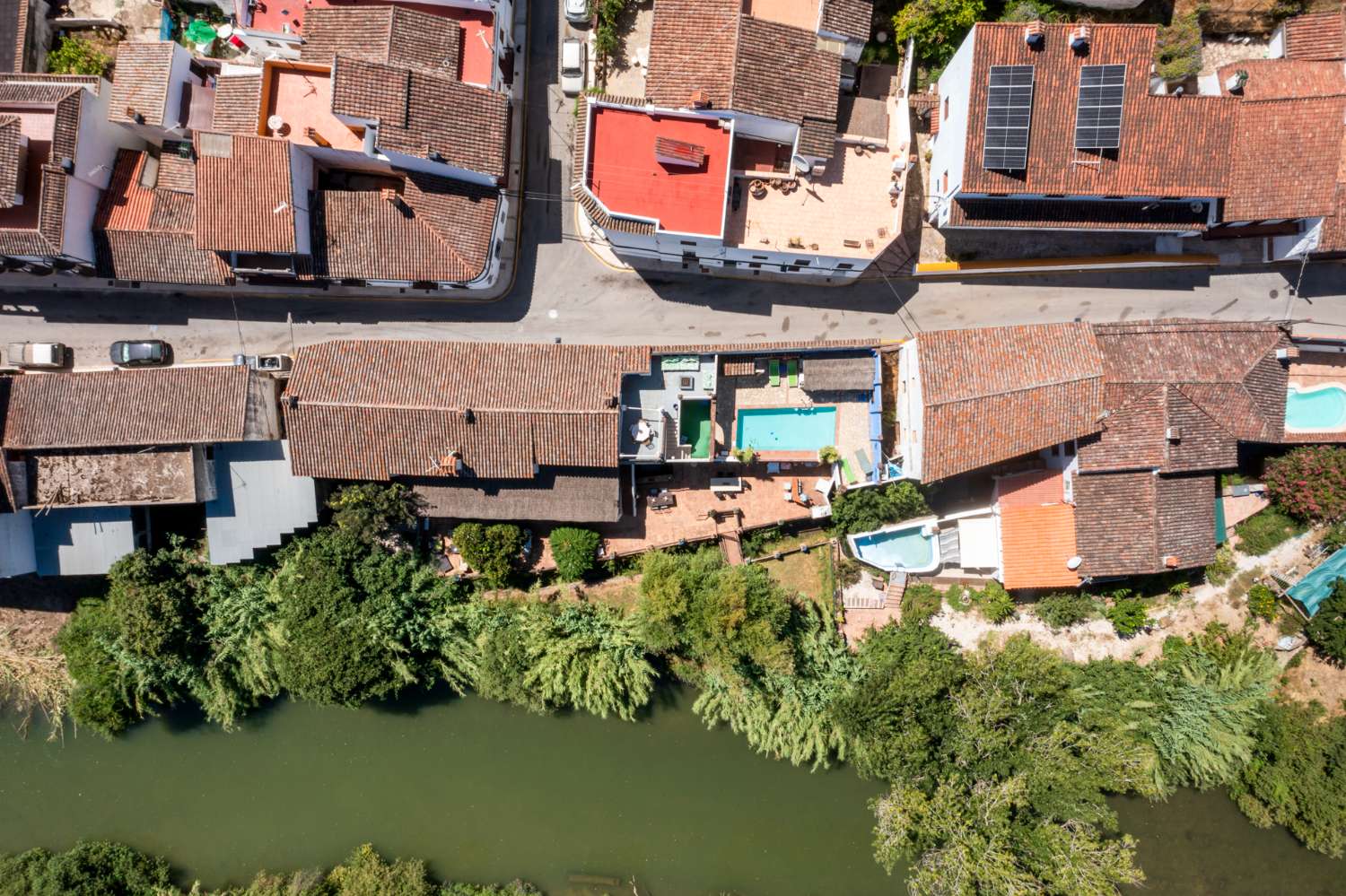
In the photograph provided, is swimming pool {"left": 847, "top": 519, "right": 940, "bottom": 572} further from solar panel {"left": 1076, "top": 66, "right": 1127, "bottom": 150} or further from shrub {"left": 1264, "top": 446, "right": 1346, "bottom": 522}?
solar panel {"left": 1076, "top": 66, "right": 1127, "bottom": 150}

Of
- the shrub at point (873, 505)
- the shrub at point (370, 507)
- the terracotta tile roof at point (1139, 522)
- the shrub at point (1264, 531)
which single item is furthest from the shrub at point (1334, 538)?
the shrub at point (370, 507)

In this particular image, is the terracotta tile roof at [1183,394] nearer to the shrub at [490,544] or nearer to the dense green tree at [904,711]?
the dense green tree at [904,711]

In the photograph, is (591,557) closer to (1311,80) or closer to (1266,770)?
(1266,770)

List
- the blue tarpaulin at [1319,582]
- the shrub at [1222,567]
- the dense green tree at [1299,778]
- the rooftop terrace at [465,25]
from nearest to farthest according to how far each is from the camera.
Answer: the rooftop terrace at [465,25], the dense green tree at [1299,778], the blue tarpaulin at [1319,582], the shrub at [1222,567]

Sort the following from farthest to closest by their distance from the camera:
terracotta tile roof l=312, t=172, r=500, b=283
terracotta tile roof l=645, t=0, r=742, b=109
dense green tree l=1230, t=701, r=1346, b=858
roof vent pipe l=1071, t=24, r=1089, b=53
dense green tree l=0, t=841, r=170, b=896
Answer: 1. dense green tree l=0, t=841, r=170, b=896
2. dense green tree l=1230, t=701, r=1346, b=858
3. terracotta tile roof l=312, t=172, r=500, b=283
4. terracotta tile roof l=645, t=0, r=742, b=109
5. roof vent pipe l=1071, t=24, r=1089, b=53

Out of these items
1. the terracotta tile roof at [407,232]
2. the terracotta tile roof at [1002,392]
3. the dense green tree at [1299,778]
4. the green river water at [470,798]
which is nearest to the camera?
the terracotta tile roof at [1002,392]

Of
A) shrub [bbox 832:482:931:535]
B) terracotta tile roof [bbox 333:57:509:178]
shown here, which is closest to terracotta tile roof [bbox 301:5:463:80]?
terracotta tile roof [bbox 333:57:509:178]

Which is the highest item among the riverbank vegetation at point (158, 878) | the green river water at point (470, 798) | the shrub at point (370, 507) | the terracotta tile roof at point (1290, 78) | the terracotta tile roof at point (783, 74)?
the terracotta tile roof at point (1290, 78)

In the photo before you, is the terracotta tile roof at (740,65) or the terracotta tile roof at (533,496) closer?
the terracotta tile roof at (740,65)

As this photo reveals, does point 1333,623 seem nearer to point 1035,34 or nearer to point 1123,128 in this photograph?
point 1123,128
